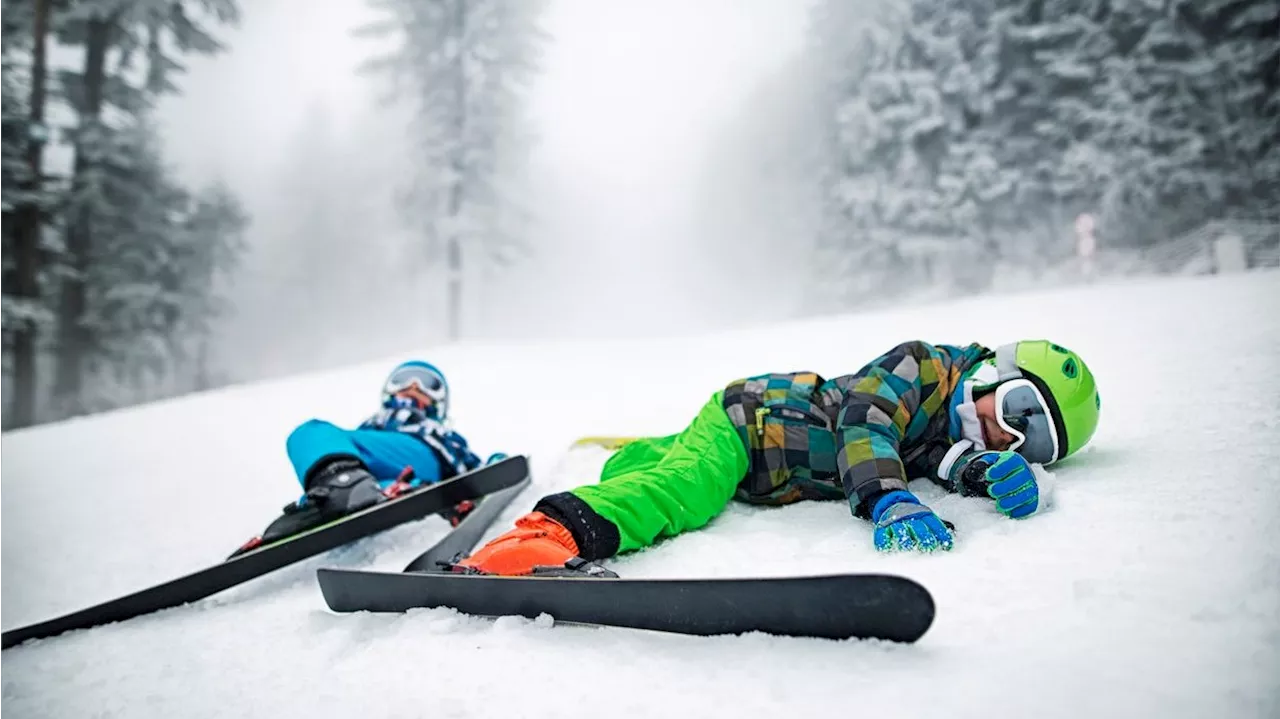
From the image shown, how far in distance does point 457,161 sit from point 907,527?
49.3 feet

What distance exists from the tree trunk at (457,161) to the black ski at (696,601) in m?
14.0

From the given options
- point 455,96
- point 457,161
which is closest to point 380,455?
point 457,161

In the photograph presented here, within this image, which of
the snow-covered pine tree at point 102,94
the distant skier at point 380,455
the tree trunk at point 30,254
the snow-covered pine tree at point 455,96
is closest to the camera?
the distant skier at point 380,455

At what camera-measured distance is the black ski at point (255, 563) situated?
1.78 meters

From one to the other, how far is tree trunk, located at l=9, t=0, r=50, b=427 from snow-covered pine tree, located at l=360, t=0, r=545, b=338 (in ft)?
19.3

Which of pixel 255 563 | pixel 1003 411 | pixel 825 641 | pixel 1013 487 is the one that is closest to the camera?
→ pixel 825 641

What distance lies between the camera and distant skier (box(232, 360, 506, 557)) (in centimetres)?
223

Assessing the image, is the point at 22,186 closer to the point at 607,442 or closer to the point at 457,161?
the point at 457,161

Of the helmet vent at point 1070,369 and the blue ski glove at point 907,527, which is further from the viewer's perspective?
the helmet vent at point 1070,369

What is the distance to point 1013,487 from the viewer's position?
151 cm

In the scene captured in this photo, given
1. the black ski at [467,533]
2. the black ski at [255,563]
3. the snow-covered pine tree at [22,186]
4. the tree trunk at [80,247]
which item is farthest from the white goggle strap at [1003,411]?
the tree trunk at [80,247]

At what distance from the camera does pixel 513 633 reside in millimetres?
1214

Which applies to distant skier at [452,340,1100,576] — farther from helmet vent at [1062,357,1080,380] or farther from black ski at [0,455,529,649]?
black ski at [0,455,529,649]

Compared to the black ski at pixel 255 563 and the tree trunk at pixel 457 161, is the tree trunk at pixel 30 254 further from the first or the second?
the black ski at pixel 255 563
